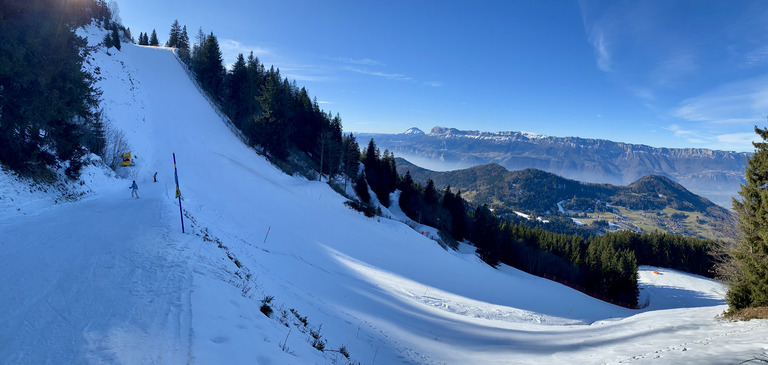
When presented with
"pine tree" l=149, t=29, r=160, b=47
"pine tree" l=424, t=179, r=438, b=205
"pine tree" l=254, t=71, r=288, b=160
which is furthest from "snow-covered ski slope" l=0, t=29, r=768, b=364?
"pine tree" l=149, t=29, r=160, b=47

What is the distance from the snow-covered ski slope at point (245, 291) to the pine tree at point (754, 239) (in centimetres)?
187

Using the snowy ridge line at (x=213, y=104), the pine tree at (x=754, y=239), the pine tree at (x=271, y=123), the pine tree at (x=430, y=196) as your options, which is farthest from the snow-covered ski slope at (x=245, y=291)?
the pine tree at (x=430, y=196)

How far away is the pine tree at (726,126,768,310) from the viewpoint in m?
12.0

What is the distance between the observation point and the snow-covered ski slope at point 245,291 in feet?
15.3

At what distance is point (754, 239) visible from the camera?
42.0 feet

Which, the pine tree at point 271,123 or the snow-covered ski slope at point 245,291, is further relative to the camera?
the pine tree at point 271,123

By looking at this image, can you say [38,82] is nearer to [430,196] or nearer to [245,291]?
[245,291]

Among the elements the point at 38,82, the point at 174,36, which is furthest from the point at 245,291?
the point at 174,36

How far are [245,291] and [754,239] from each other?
2093cm

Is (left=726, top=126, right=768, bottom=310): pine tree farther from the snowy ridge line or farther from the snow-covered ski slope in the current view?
the snowy ridge line

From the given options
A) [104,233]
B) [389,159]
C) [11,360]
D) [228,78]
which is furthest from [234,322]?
[389,159]

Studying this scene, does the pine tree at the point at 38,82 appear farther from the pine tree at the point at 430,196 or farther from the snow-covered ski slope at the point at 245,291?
the pine tree at the point at 430,196

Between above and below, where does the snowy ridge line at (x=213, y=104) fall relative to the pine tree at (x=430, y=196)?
above

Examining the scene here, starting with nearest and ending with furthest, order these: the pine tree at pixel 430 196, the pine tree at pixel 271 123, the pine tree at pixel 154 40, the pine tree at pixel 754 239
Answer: the pine tree at pixel 754 239 < the pine tree at pixel 271 123 < the pine tree at pixel 430 196 < the pine tree at pixel 154 40
